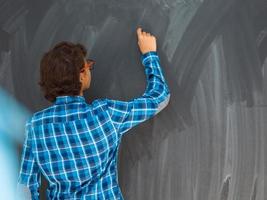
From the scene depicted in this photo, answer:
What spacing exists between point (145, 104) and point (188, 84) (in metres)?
0.20

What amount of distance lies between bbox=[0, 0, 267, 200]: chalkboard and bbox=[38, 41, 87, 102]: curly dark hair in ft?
0.71

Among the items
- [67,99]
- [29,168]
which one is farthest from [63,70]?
[29,168]

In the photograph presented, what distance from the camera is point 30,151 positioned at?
4.01 feet

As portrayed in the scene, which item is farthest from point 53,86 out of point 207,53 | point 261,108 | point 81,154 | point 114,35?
point 261,108

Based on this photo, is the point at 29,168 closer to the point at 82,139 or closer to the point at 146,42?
the point at 82,139

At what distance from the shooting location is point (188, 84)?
4.26 feet

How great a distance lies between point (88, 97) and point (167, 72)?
0.91 feet

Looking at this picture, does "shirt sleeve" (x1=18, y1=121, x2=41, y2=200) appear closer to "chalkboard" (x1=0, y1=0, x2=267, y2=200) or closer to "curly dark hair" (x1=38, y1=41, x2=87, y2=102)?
"curly dark hair" (x1=38, y1=41, x2=87, y2=102)

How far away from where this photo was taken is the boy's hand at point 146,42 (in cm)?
128

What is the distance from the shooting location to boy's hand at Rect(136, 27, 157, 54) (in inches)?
50.4

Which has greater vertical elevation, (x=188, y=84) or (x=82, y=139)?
(x=188, y=84)

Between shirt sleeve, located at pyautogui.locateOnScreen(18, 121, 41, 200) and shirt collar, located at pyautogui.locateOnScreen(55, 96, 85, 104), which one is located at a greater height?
shirt collar, located at pyautogui.locateOnScreen(55, 96, 85, 104)

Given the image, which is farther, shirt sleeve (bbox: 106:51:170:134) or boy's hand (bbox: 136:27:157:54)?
boy's hand (bbox: 136:27:157:54)

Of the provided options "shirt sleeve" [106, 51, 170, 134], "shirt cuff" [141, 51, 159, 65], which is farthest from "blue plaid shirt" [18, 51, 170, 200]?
"shirt cuff" [141, 51, 159, 65]
